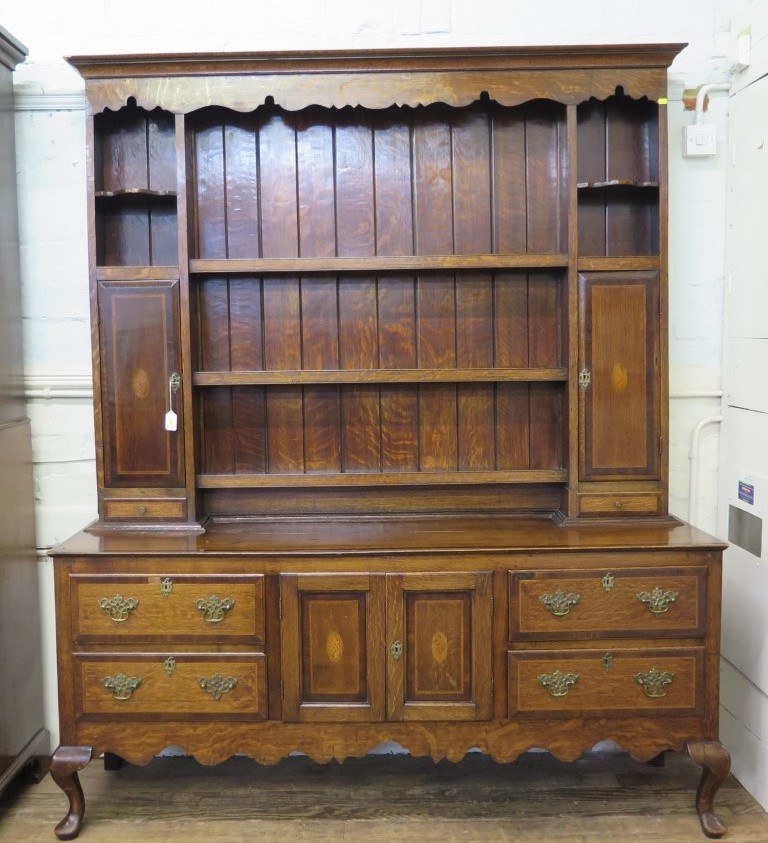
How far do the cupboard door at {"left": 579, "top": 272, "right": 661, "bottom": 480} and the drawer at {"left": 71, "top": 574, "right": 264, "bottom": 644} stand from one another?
1167 millimetres

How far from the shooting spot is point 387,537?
244cm

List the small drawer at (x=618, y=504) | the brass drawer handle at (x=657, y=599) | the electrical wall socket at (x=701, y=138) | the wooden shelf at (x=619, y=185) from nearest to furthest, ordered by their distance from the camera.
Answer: the brass drawer handle at (x=657, y=599) → the wooden shelf at (x=619, y=185) → the small drawer at (x=618, y=504) → the electrical wall socket at (x=701, y=138)

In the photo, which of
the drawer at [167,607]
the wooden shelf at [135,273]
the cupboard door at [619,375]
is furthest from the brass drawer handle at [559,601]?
the wooden shelf at [135,273]

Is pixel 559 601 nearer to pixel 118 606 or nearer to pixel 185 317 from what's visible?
pixel 118 606

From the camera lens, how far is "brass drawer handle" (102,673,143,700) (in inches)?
90.2

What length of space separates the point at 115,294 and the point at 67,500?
842 mm

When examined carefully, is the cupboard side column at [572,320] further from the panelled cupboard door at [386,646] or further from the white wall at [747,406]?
the white wall at [747,406]

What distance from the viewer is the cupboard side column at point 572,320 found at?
2480mm

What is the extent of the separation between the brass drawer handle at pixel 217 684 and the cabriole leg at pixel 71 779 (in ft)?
1.30

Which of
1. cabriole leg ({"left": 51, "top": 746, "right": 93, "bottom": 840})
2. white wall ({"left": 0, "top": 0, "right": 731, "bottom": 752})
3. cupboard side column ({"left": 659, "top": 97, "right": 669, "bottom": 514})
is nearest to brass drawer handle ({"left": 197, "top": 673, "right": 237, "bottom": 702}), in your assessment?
cabriole leg ({"left": 51, "top": 746, "right": 93, "bottom": 840})

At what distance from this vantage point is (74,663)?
230cm

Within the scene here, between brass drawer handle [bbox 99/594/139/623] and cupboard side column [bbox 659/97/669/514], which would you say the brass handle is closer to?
brass drawer handle [bbox 99/594/139/623]

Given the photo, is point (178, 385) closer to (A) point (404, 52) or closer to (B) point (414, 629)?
(B) point (414, 629)

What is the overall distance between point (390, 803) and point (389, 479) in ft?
3.49
